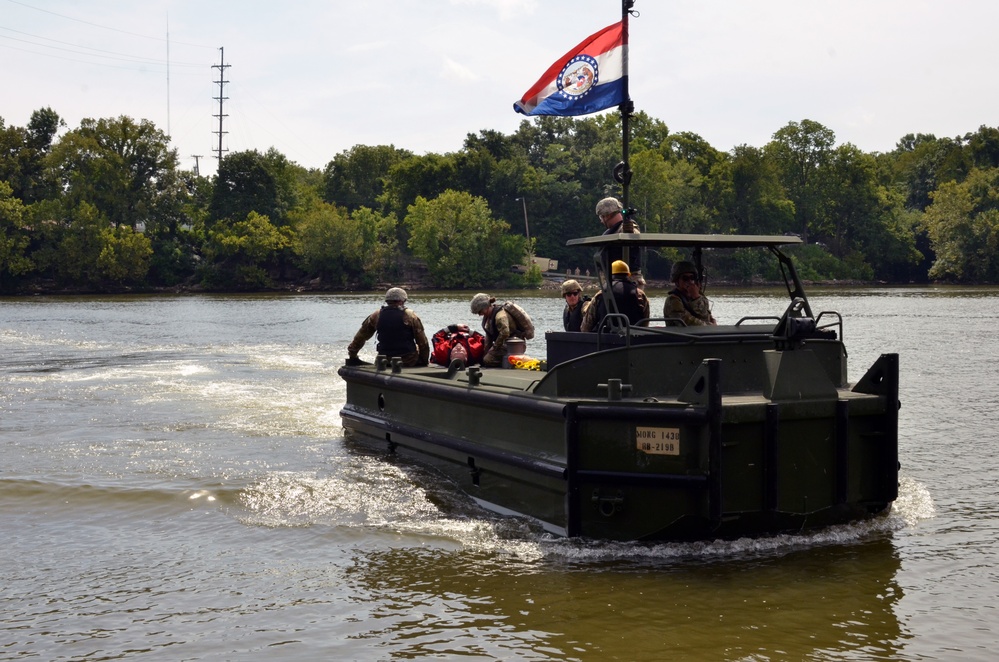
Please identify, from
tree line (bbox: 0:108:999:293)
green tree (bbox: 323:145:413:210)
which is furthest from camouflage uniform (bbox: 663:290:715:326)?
green tree (bbox: 323:145:413:210)

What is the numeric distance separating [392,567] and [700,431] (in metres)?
2.44

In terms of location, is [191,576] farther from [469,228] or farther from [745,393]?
[469,228]

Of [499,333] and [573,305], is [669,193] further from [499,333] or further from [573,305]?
[573,305]

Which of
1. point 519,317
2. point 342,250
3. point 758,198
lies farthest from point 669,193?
point 519,317

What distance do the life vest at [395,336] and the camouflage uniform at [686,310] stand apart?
431cm

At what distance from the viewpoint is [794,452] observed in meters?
7.79

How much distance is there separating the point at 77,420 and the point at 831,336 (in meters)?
10.9

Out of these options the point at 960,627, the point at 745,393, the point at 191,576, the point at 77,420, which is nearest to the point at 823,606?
the point at 960,627

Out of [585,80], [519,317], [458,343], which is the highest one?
[585,80]

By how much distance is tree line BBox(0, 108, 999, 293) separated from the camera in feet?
279

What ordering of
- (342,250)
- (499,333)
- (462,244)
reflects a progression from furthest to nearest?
1. (342,250)
2. (462,244)
3. (499,333)

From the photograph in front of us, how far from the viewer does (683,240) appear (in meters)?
8.84

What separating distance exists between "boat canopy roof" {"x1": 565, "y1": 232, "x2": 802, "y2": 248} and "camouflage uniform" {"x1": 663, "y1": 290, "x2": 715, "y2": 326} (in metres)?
0.46

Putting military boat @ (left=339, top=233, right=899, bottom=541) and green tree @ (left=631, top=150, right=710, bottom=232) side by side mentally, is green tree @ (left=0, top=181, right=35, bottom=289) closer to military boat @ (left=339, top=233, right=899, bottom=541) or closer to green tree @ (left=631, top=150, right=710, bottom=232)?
green tree @ (left=631, top=150, right=710, bottom=232)
